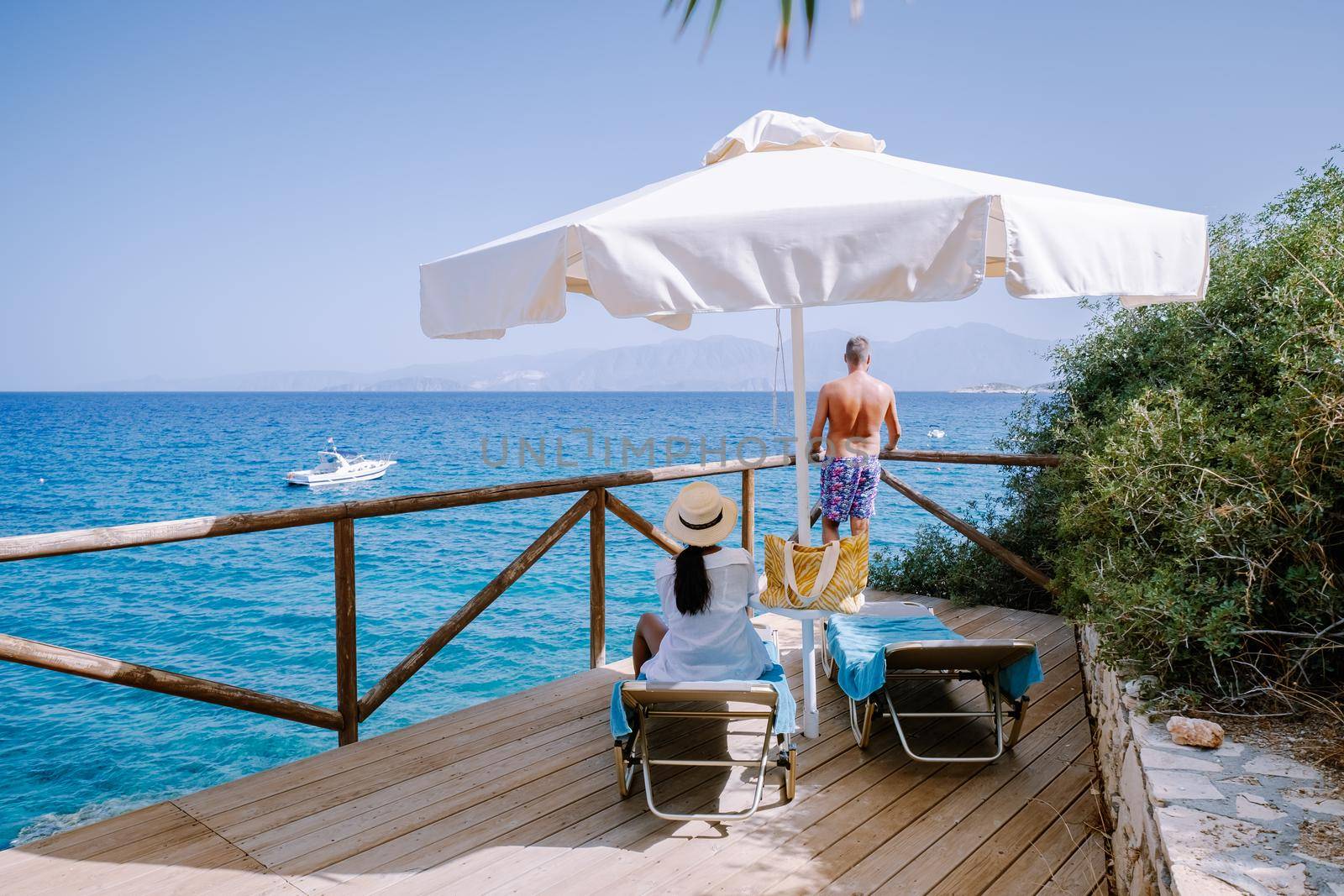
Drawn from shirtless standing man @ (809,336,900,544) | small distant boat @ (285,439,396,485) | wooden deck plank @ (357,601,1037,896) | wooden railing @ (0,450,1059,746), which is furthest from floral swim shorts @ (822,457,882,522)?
small distant boat @ (285,439,396,485)

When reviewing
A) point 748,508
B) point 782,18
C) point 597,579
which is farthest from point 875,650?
point 782,18

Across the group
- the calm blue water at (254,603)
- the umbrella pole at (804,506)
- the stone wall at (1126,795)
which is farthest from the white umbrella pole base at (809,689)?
the calm blue water at (254,603)

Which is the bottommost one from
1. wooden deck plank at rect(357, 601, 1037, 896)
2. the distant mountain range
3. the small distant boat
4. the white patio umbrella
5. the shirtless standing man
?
the small distant boat

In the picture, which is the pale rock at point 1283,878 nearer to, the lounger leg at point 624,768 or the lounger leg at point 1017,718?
the lounger leg at point 1017,718

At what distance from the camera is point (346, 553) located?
3.24m

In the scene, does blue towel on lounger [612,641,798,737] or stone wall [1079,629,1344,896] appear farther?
blue towel on lounger [612,641,798,737]

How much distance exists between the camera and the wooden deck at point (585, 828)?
2139mm

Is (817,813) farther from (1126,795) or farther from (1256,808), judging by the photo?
(1256,808)

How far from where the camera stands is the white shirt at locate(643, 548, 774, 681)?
8.80 feet

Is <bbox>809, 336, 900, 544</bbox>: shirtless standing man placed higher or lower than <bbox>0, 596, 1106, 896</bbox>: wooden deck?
higher

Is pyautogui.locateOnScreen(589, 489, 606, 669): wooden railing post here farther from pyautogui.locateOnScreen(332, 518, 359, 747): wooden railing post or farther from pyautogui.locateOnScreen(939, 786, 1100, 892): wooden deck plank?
pyautogui.locateOnScreen(939, 786, 1100, 892): wooden deck plank

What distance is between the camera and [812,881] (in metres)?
2.11

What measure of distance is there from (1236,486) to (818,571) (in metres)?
1.40

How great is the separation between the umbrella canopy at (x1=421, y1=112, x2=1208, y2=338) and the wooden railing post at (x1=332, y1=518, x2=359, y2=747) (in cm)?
145
